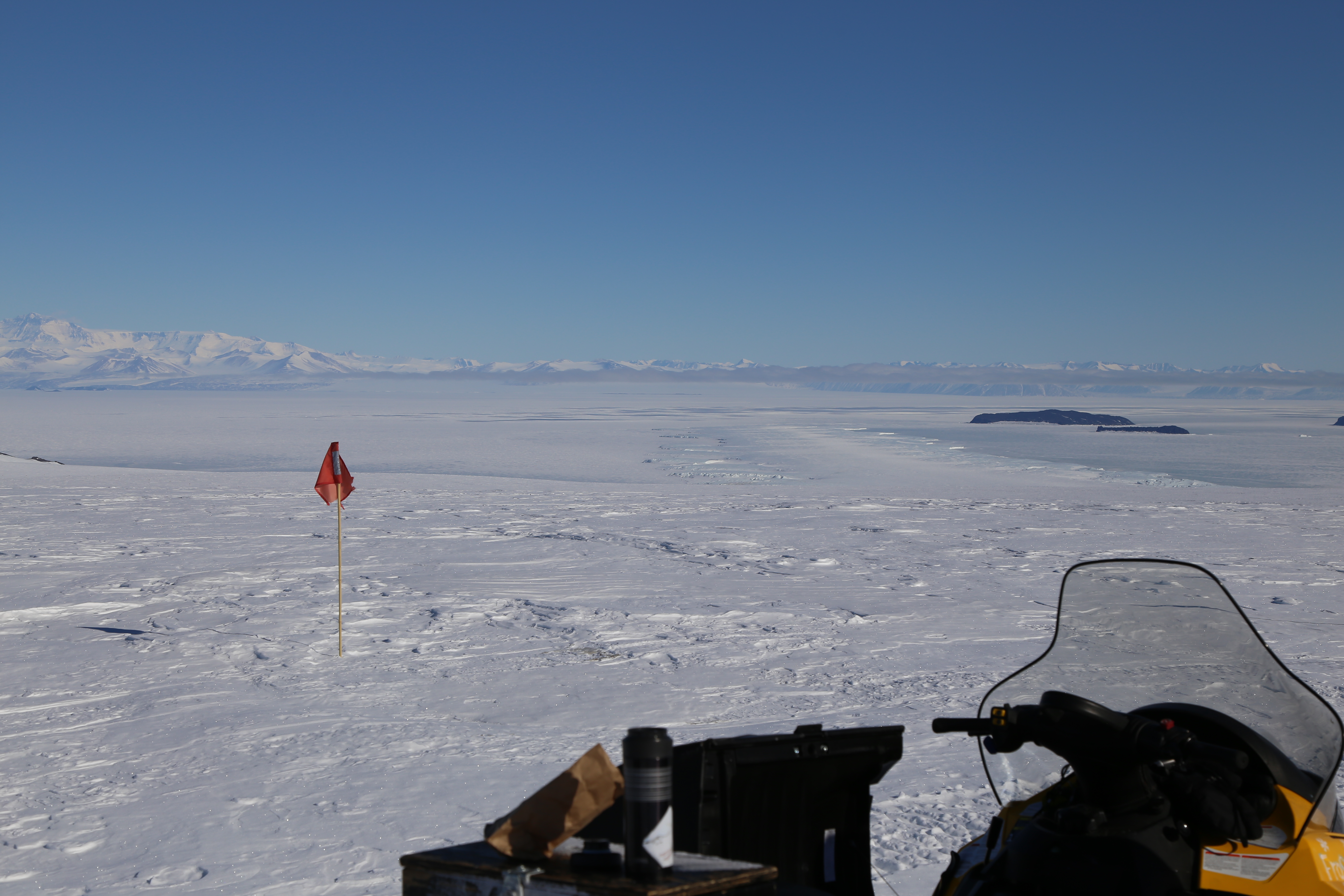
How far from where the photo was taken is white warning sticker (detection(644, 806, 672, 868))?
1568 mm

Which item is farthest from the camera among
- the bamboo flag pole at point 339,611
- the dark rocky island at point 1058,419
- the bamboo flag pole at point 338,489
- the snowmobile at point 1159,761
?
the dark rocky island at point 1058,419

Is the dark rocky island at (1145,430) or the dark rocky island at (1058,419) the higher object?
the dark rocky island at (1058,419)

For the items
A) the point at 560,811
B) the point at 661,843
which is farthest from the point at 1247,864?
the point at 560,811

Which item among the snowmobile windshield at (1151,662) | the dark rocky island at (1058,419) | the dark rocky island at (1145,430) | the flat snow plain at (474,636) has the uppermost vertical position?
the snowmobile windshield at (1151,662)

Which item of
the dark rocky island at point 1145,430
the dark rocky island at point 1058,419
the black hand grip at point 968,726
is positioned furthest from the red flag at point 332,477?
the dark rocky island at point 1058,419

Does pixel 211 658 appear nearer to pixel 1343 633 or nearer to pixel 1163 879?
pixel 1163 879

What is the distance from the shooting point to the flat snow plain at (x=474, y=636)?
154 inches

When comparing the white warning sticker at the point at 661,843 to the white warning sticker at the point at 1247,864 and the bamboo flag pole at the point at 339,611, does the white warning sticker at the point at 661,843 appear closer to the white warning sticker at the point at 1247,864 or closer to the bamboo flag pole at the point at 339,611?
the white warning sticker at the point at 1247,864

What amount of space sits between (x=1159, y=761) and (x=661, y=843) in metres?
0.91

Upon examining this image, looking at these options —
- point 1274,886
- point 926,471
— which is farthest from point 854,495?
point 1274,886

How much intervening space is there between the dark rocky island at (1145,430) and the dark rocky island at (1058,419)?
284 cm

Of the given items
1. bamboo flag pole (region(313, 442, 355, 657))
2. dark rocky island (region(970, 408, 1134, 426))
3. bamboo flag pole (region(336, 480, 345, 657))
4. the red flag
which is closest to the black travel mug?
bamboo flag pole (region(336, 480, 345, 657))

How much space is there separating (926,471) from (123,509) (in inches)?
757

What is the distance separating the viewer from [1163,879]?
175cm
